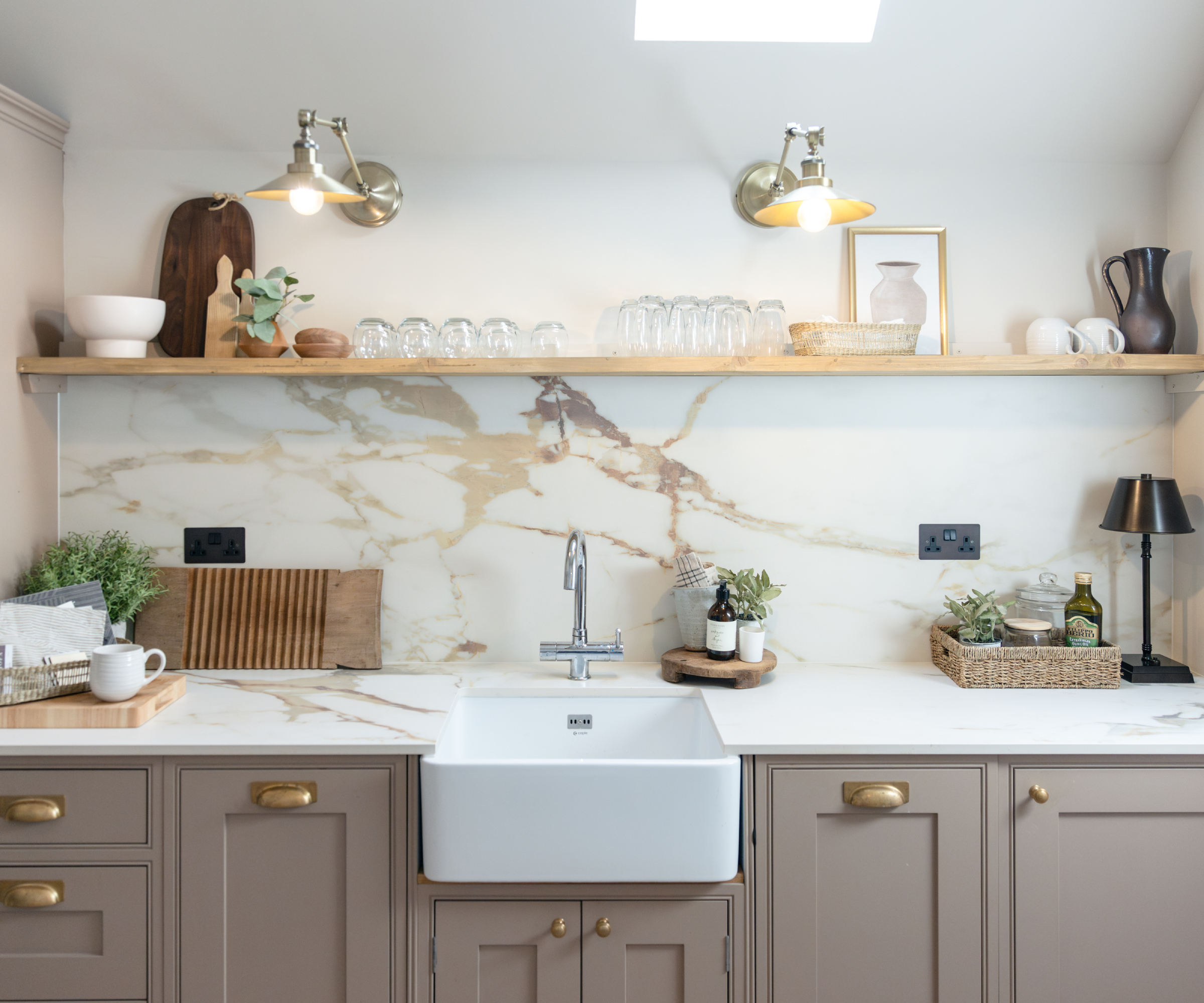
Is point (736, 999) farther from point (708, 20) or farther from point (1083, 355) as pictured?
point (708, 20)

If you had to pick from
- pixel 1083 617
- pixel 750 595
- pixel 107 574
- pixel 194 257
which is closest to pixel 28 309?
pixel 194 257

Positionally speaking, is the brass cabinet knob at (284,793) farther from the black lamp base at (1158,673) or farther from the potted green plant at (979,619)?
the black lamp base at (1158,673)

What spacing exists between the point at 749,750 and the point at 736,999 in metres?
0.47

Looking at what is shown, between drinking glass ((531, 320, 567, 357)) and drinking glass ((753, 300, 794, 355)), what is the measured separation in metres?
0.48

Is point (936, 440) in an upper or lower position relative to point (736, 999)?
upper

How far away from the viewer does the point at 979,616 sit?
207 cm

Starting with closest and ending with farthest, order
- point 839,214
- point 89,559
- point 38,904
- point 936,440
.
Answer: point 38,904 < point 839,214 < point 89,559 < point 936,440

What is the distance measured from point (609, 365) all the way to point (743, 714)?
0.84 metres

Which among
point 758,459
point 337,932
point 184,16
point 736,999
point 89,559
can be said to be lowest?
point 736,999

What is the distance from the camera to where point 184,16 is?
191 centimetres

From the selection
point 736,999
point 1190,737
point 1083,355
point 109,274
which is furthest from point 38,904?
point 1083,355

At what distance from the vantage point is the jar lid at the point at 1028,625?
81.0 inches

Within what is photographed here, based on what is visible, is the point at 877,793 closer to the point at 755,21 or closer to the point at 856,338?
the point at 856,338

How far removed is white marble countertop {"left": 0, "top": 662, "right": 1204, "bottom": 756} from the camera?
1.61 meters
